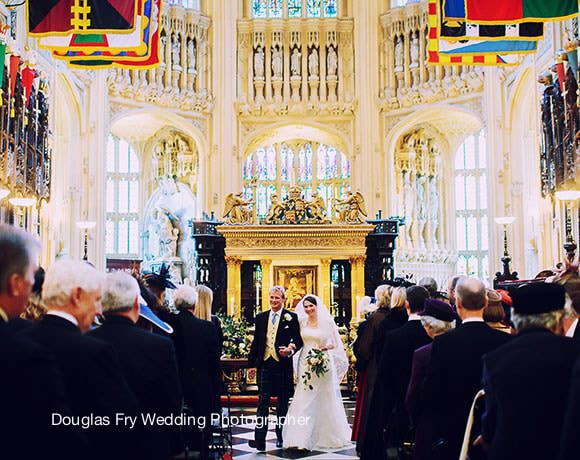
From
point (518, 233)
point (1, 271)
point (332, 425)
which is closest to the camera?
point (1, 271)

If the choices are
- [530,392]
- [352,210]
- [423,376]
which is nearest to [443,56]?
[352,210]

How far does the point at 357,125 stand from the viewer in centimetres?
2673

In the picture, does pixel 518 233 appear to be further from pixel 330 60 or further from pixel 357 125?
pixel 330 60

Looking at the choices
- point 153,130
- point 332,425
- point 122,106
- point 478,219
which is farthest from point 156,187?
point 332,425

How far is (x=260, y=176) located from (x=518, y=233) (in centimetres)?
1058

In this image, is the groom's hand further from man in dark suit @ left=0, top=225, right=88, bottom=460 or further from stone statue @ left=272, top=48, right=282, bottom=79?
stone statue @ left=272, top=48, right=282, bottom=79

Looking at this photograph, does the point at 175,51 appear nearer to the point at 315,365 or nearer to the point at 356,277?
the point at 356,277

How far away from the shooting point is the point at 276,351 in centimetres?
914

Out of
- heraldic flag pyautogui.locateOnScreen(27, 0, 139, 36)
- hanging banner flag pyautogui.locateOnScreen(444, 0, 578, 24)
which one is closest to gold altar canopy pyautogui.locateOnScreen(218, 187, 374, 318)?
heraldic flag pyautogui.locateOnScreen(27, 0, 139, 36)

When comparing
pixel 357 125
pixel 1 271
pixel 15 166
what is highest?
pixel 357 125

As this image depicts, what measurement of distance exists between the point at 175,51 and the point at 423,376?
22907 mm

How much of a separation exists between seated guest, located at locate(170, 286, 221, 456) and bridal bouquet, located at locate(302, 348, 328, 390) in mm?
2327

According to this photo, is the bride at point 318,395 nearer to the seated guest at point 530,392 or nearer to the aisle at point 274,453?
the aisle at point 274,453

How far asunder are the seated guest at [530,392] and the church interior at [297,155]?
14.1m
